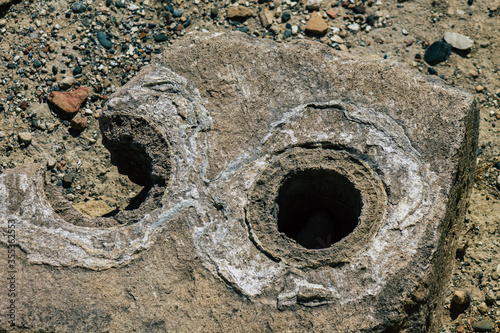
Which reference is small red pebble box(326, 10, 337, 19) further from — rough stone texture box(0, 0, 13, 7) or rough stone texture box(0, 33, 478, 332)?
rough stone texture box(0, 0, 13, 7)

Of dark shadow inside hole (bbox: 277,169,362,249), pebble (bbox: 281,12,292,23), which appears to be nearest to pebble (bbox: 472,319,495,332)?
dark shadow inside hole (bbox: 277,169,362,249)

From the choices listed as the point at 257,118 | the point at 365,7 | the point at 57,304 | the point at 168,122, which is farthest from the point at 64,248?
the point at 365,7

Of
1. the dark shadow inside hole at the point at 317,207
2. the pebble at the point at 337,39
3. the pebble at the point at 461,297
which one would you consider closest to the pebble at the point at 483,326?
the pebble at the point at 461,297

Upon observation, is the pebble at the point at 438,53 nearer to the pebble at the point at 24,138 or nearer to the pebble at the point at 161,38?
the pebble at the point at 161,38

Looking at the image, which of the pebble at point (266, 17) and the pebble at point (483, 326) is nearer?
the pebble at point (483, 326)

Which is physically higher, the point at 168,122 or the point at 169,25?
the point at 168,122

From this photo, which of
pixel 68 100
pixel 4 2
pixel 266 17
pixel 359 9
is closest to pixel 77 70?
pixel 68 100

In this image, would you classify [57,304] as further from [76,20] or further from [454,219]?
[76,20]
